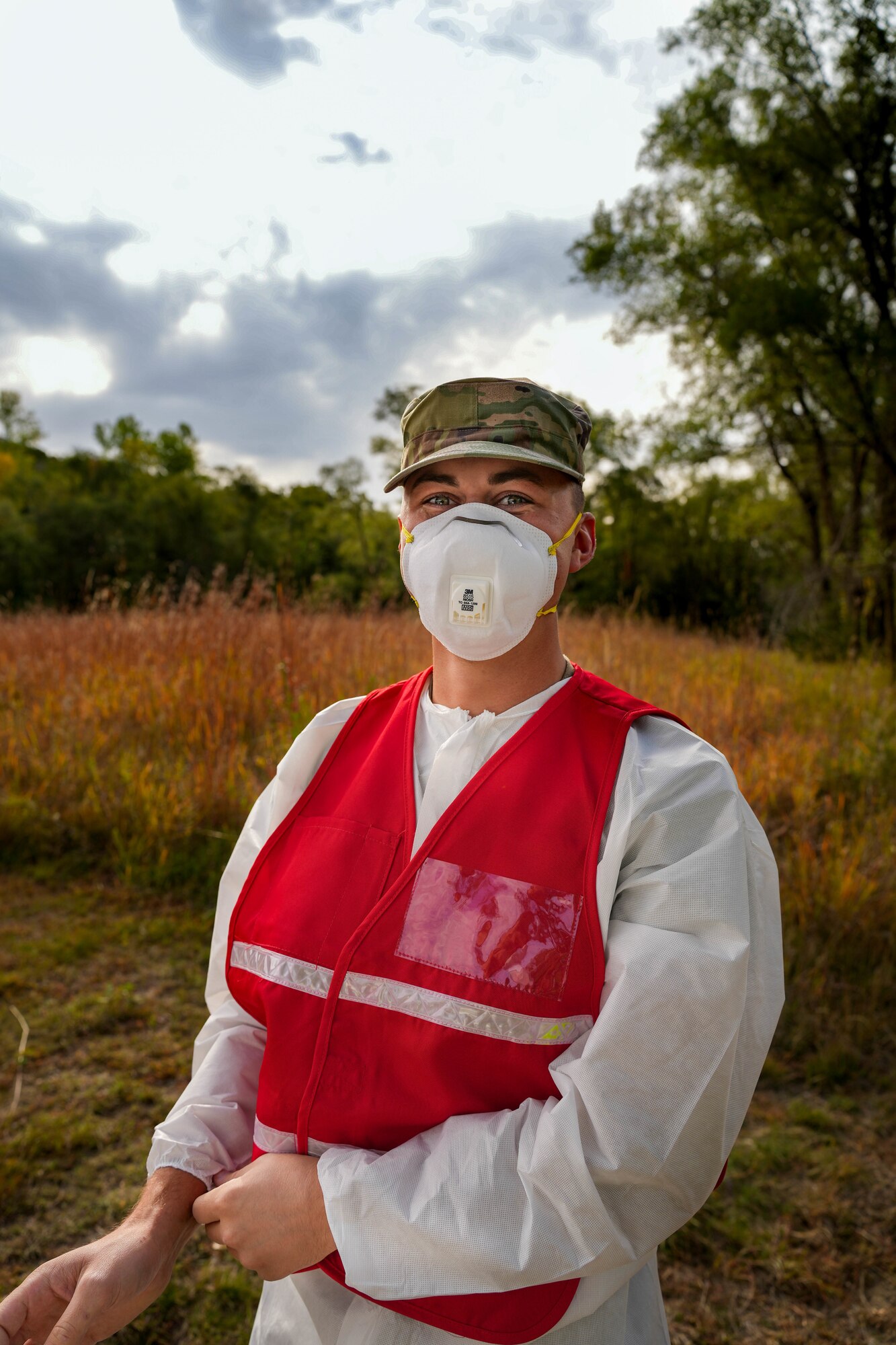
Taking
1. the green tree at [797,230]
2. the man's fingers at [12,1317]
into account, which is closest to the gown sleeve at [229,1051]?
the man's fingers at [12,1317]

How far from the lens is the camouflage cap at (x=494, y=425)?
4.55 feet

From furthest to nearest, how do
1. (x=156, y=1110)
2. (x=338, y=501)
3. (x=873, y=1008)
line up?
(x=338, y=501) → (x=873, y=1008) → (x=156, y=1110)

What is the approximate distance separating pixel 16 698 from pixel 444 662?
16.3 ft

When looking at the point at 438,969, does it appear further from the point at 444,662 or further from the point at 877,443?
the point at 877,443

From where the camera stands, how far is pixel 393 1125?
1.17 metres

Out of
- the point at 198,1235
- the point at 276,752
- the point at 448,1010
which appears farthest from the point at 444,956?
the point at 276,752

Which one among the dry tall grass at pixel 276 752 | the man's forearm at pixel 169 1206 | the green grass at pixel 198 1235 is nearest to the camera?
the man's forearm at pixel 169 1206

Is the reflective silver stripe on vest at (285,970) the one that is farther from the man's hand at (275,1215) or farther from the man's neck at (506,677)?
the man's neck at (506,677)

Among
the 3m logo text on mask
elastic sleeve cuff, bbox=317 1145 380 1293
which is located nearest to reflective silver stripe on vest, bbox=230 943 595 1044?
elastic sleeve cuff, bbox=317 1145 380 1293

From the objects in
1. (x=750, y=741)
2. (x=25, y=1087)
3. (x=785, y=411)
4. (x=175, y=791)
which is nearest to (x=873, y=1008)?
(x=750, y=741)

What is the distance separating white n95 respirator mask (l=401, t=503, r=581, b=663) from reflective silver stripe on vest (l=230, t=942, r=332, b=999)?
583mm

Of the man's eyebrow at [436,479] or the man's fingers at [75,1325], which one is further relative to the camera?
the man's eyebrow at [436,479]

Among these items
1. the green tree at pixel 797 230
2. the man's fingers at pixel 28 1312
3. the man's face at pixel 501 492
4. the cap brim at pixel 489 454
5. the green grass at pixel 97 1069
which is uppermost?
the green tree at pixel 797 230

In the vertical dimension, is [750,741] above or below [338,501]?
below
